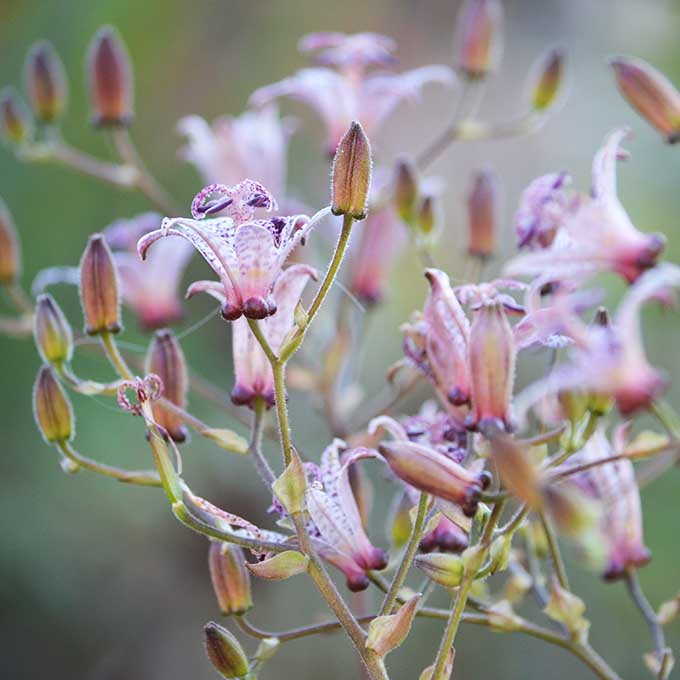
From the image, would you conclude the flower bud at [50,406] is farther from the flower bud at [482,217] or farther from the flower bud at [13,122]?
the flower bud at [13,122]

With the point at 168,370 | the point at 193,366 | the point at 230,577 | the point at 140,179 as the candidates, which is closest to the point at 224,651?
the point at 230,577

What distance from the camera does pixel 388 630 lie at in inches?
19.9

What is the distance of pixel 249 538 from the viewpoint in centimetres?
53

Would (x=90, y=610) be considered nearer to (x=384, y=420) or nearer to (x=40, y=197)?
(x=40, y=197)

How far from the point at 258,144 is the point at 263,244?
0.44 m

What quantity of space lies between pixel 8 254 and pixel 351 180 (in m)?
0.46

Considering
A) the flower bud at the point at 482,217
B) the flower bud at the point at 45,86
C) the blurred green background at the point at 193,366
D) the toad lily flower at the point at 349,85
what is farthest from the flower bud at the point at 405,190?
the blurred green background at the point at 193,366

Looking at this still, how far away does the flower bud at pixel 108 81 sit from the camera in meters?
0.97

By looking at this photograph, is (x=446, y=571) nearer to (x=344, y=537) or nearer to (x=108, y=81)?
(x=344, y=537)

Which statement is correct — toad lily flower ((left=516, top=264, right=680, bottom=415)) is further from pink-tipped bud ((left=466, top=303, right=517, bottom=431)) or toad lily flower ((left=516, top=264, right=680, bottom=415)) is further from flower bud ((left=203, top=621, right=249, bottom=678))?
flower bud ((left=203, top=621, right=249, bottom=678))

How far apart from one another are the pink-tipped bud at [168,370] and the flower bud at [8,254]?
32cm

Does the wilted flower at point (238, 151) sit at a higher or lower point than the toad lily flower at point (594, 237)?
higher

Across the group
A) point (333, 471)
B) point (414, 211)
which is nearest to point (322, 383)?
point (414, 211)

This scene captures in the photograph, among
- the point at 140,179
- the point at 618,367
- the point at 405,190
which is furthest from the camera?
the point at 140,179
